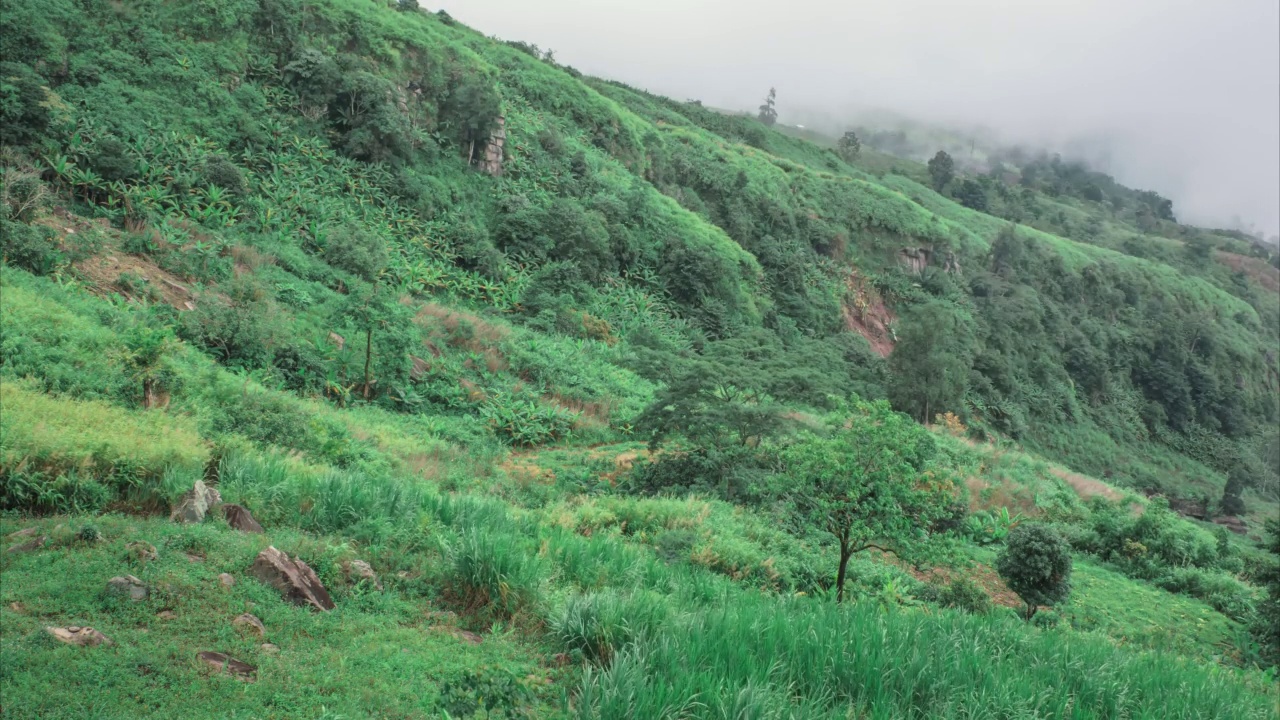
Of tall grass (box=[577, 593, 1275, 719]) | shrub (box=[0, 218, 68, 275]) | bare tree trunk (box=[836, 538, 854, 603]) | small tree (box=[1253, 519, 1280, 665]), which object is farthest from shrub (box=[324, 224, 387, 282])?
small tree (box=[1253, 519, 1280, 665])

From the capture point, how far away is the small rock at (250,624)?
4781 mm

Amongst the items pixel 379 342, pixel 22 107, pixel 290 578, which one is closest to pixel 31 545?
pixel 290 578

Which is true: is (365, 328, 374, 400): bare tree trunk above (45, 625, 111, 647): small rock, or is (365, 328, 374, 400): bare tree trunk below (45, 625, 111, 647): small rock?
below

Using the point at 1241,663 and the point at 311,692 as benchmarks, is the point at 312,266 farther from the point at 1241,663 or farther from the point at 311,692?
the point at 1241,663

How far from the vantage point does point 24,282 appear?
13.1 m

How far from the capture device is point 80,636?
14.0ft

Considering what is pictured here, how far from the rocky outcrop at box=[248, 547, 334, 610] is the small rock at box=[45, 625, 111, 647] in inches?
45.8

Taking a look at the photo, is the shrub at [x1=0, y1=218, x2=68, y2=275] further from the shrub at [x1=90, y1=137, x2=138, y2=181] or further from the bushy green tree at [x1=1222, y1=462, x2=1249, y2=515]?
the bushy green tree at [x1=1222, y1=462, x2=1249, y2=515]

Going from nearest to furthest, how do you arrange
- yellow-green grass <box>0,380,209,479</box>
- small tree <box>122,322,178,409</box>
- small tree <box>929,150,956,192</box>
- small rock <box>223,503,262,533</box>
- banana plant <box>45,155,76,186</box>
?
yellow-green grass <box>0,380,209,479</box> → small rock <box>223,503,262,533</box> → small tree <box>122,322,178,409</box> → banana plant <box>45,155,76,186</box> → small tree <box>929,150,956,192</box>

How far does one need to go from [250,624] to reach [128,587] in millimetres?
944

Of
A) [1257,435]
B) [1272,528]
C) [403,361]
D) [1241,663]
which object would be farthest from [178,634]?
[1257,435]

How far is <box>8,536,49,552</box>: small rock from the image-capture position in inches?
211

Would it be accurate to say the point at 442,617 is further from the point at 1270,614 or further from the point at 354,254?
the point at 354,254

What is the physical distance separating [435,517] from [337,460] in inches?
175
